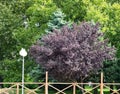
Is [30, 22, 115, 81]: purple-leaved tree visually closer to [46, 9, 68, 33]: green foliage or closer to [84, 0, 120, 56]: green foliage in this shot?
[46, 9, 68, 33]: green foliage

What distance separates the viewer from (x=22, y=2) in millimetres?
45656

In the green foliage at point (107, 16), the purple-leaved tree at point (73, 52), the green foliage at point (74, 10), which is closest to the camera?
the purple-leaved tree at point (73, 52)

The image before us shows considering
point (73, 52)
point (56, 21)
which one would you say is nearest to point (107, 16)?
point (56, 21)

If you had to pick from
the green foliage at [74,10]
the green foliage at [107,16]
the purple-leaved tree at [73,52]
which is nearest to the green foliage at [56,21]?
the green foliage at [74,10]

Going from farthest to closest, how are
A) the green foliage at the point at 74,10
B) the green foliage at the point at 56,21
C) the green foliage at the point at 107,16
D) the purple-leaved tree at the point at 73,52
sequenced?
the green foliage at the point at 74,10, the green foliage at the point at 107,16, the green foliage at the point at 56,21, the purple-leaved tree at the point at 73,52

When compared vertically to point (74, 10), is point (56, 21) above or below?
below

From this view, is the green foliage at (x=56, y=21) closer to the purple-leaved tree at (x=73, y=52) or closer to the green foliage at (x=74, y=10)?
the green foliage at (x=74, y=10)

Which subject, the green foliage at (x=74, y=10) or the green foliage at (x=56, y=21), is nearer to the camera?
the green foliage at (x=56, y=21)

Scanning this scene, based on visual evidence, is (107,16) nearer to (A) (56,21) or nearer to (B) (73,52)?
(A) (56,21)

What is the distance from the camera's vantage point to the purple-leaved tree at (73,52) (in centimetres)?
3341

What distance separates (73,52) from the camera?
33688mm

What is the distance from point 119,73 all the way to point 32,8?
987 centimetres

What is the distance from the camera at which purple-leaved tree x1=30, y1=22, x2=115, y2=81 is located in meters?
33.4

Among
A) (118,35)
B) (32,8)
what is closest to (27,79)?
(32,8)
